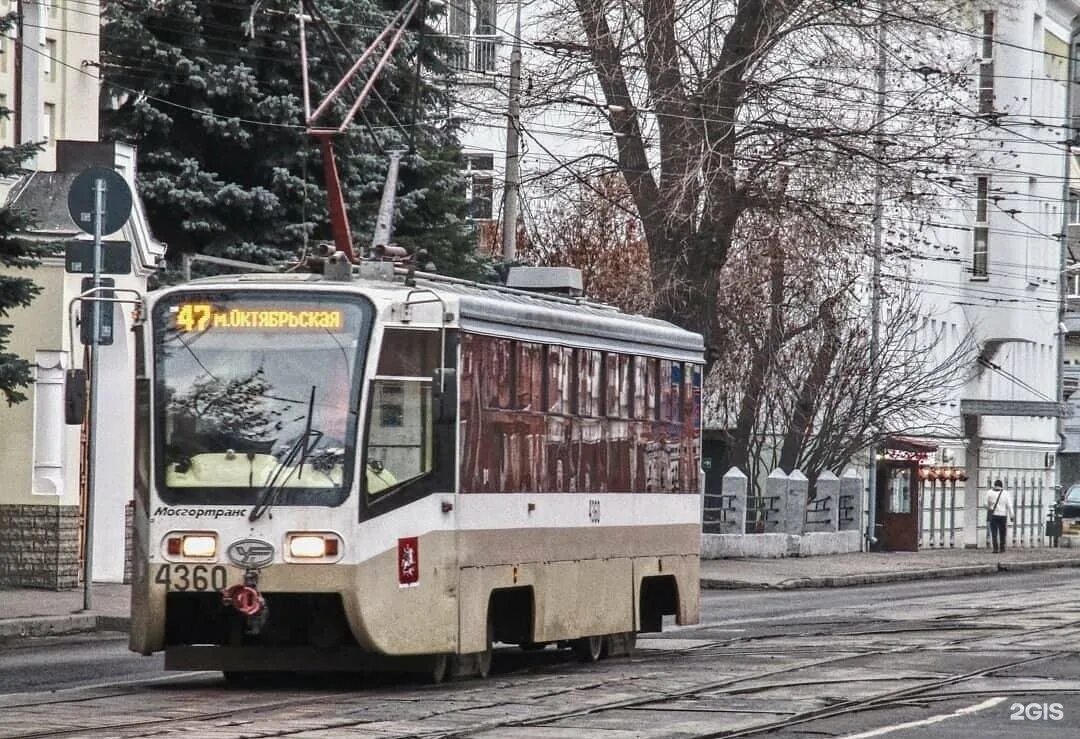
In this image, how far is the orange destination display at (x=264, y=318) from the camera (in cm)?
1628

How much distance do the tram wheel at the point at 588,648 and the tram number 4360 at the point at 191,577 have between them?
4.12 meters

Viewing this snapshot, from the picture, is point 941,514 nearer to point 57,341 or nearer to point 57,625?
point 57,341

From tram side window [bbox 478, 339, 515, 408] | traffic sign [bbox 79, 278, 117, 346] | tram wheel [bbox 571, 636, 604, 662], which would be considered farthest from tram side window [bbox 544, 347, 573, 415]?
traffic sign [bbox 79, 278, 117, 346]

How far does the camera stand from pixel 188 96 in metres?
35.7

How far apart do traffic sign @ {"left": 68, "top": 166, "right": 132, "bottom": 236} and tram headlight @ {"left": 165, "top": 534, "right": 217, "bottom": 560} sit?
904cm

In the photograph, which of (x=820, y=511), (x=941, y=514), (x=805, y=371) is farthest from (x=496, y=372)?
(x=941, y=514)

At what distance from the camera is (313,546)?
15906 mm

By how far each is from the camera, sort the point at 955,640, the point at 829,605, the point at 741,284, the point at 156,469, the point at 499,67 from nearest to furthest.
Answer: the point at 156,469
the point at 955,640
the point at 829,605
the point at 741,284
the point at 499,67

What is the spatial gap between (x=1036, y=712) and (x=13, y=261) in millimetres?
11231

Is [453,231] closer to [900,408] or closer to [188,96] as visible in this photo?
[188,96]

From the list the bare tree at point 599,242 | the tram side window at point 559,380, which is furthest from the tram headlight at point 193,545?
the bare tree at point 599,242

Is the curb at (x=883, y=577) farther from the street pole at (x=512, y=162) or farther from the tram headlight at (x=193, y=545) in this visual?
the tram headlight at (x=193, y=545)

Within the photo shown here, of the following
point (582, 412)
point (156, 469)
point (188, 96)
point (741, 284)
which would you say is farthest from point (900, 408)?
point (156, 469)

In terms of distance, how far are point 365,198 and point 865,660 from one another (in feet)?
63.6
